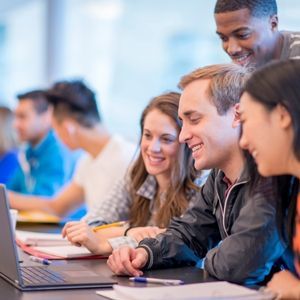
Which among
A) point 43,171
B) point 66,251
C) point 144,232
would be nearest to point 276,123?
point 144,232

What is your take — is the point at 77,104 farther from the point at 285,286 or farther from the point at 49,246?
the point at 285,286

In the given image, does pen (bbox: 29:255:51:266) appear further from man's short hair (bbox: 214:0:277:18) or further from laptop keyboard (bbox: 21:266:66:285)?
man's short hair (bbox: 214:0:277:18)

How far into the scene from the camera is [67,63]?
20.3 ft

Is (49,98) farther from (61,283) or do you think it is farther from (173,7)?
(61,283)

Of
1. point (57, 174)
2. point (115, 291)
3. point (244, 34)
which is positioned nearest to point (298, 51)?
point (244, 34)

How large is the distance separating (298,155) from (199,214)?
609 millimetres

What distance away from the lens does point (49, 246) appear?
2.59 meters

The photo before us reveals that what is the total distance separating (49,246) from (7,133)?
235 cm

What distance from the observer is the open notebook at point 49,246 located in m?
2.40

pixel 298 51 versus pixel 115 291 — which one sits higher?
pixel 298 51

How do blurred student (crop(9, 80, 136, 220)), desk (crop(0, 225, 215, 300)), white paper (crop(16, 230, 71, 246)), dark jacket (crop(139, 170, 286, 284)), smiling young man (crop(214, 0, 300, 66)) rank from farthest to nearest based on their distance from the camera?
1. blurred student (crop(9, 80, 136, 220))
2. white paper (crop(16, 230, 71, 246))
3. smiling young man (crop(214, 0, 300, 66))
4. dark jacket (crop(139, 170, 286, 284))
5. desk (crop(0, 225, 215, 300))

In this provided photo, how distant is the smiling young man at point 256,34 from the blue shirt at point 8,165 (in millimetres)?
2565

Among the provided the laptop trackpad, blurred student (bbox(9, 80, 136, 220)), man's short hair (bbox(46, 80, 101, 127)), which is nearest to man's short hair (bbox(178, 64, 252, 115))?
the laptop trackpad

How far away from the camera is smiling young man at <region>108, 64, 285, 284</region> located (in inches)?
77.7
